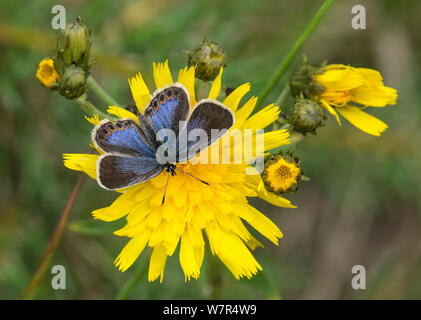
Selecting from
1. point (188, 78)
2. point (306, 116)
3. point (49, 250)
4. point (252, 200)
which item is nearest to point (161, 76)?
point (188, 78)

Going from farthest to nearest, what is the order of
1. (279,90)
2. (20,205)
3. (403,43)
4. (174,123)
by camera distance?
1. (403,43)
2. (20,205)
3. (279,90)
4. (174,123)

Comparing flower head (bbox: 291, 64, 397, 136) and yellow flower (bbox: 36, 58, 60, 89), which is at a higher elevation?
yellow flower (bbox: 36, 58, 60, 89)

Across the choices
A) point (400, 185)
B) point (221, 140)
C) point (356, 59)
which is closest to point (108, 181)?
point (221, 140)

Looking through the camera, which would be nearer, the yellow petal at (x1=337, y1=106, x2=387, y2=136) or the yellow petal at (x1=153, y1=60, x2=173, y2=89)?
the yellow petal at (x1=153, y1=60, x2=173, y2=89)

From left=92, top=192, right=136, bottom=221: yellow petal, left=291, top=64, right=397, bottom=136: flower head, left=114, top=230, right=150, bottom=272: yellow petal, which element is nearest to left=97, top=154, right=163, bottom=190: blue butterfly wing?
left=92, top=192, right=136, bottom=221: yellow petal

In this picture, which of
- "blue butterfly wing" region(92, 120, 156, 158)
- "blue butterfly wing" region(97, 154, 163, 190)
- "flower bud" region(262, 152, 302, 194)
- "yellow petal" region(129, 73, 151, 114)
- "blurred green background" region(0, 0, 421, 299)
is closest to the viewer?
"blue butterfly wing" region(97, 154, 163, 190)

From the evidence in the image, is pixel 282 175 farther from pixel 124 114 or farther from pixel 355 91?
pixel 124 114

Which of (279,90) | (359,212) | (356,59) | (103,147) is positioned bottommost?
(359,212)

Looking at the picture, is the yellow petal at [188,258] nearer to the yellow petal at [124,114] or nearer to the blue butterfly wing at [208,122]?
the blue butterfly wing at [208,122]

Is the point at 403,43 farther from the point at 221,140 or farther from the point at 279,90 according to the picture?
the point at 221,140

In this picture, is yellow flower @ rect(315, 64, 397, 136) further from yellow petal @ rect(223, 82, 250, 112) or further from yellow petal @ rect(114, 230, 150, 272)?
yellow petal @ rect(114, 230, 150, 272)
